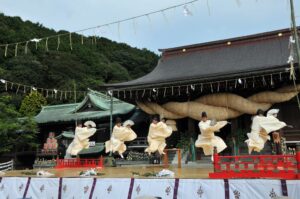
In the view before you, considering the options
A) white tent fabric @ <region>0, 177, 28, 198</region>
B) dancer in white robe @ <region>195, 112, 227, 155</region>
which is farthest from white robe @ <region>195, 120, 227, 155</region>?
white tent fabric @ <region>0, 177, 28, 198</region>

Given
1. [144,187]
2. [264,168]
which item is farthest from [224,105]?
[144,187]

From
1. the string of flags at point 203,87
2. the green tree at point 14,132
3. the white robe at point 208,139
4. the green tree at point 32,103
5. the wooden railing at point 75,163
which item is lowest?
the wooden railing at point 75,163

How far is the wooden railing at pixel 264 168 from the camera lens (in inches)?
308

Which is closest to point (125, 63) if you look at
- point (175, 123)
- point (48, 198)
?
point (175, 123)

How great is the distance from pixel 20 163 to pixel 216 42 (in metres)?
14.3

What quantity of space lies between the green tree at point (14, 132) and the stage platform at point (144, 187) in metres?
9.52

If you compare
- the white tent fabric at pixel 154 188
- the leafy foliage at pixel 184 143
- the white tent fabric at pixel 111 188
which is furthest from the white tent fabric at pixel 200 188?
the leafy foliage at pixel 184 143

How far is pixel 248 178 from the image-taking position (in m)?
7.91

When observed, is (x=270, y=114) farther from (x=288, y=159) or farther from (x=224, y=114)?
(x=224, y=114)

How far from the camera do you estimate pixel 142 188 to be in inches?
350

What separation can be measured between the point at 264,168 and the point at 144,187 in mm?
2923

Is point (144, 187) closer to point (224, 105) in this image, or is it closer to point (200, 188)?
point (200, 188)

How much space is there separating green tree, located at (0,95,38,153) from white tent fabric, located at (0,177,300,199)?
9445mm

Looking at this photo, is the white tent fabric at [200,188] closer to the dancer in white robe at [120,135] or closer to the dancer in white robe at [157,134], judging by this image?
the dancer in white robe at [157,134]
